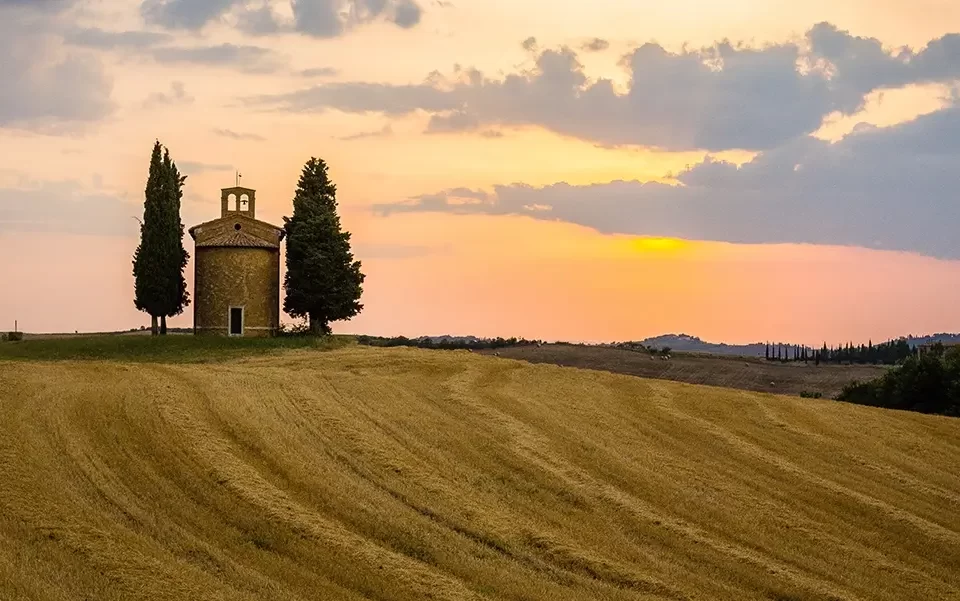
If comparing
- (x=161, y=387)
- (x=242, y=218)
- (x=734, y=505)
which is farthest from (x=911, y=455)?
(x=242, y=218)

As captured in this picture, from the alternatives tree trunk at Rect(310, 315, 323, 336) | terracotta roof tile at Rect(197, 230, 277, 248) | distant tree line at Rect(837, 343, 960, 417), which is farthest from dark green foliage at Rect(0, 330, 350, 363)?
distant tree line at Rect(837, 343, 960, 417)

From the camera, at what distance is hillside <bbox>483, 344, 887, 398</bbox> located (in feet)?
206

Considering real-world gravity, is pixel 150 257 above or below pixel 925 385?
above

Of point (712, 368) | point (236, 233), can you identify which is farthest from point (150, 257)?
point (712, 368)

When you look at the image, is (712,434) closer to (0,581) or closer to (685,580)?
(685,580)

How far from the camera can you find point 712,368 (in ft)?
230

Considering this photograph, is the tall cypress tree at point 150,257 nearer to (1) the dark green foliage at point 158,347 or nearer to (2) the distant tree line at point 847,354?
(1) the dark green foliage at point 158,347

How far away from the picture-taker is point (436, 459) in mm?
22062

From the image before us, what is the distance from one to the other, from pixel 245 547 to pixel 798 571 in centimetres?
845

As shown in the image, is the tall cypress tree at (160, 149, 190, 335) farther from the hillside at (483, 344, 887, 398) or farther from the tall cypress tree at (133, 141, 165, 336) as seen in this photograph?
the hillside at (483, 344, 887, 398)

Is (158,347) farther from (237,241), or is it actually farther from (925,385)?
(925,385)

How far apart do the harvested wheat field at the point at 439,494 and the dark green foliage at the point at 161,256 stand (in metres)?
25.7

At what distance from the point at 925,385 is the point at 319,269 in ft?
90.7

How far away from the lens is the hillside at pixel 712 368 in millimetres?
62938
